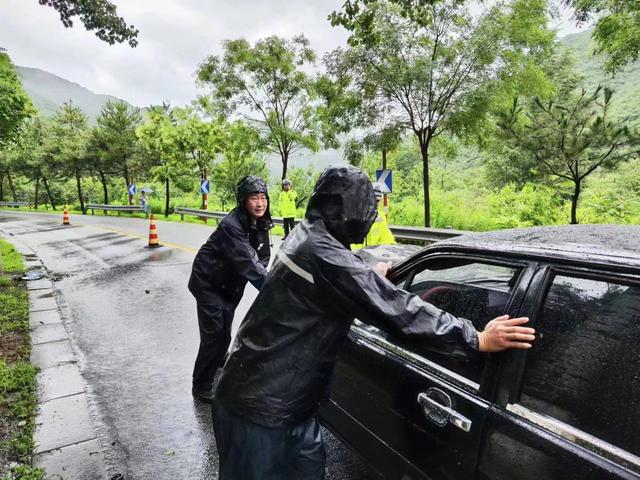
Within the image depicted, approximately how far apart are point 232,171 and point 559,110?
73.5ft

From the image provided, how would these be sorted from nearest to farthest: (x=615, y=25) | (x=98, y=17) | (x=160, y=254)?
(x=98, y=17) → (x=615, y=25) → (x=160, y=254)

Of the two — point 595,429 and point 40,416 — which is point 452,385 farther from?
point 40,416

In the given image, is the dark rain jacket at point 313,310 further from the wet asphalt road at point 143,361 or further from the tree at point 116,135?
the tree at point 116,135

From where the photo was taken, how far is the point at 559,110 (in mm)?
9898

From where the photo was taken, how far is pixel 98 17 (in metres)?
6.22

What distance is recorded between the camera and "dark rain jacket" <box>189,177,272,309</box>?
11.0 ft

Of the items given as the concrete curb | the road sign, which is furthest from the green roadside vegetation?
the road sign

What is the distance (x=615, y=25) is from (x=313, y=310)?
10.6m

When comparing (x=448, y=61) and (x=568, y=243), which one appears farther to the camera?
(x=448, y=61)

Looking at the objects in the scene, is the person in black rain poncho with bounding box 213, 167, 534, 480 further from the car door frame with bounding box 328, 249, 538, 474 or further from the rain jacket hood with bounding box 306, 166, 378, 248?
the car door frame with bounding box 328, 249, 538, 474

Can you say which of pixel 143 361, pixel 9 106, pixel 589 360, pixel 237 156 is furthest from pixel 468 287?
pixel 237 156

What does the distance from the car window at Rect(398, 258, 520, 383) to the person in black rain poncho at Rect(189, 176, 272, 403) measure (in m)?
1.48

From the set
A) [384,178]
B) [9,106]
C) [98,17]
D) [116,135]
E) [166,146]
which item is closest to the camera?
[98,17]

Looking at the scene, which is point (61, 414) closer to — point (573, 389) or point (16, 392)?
point (16, 392)
